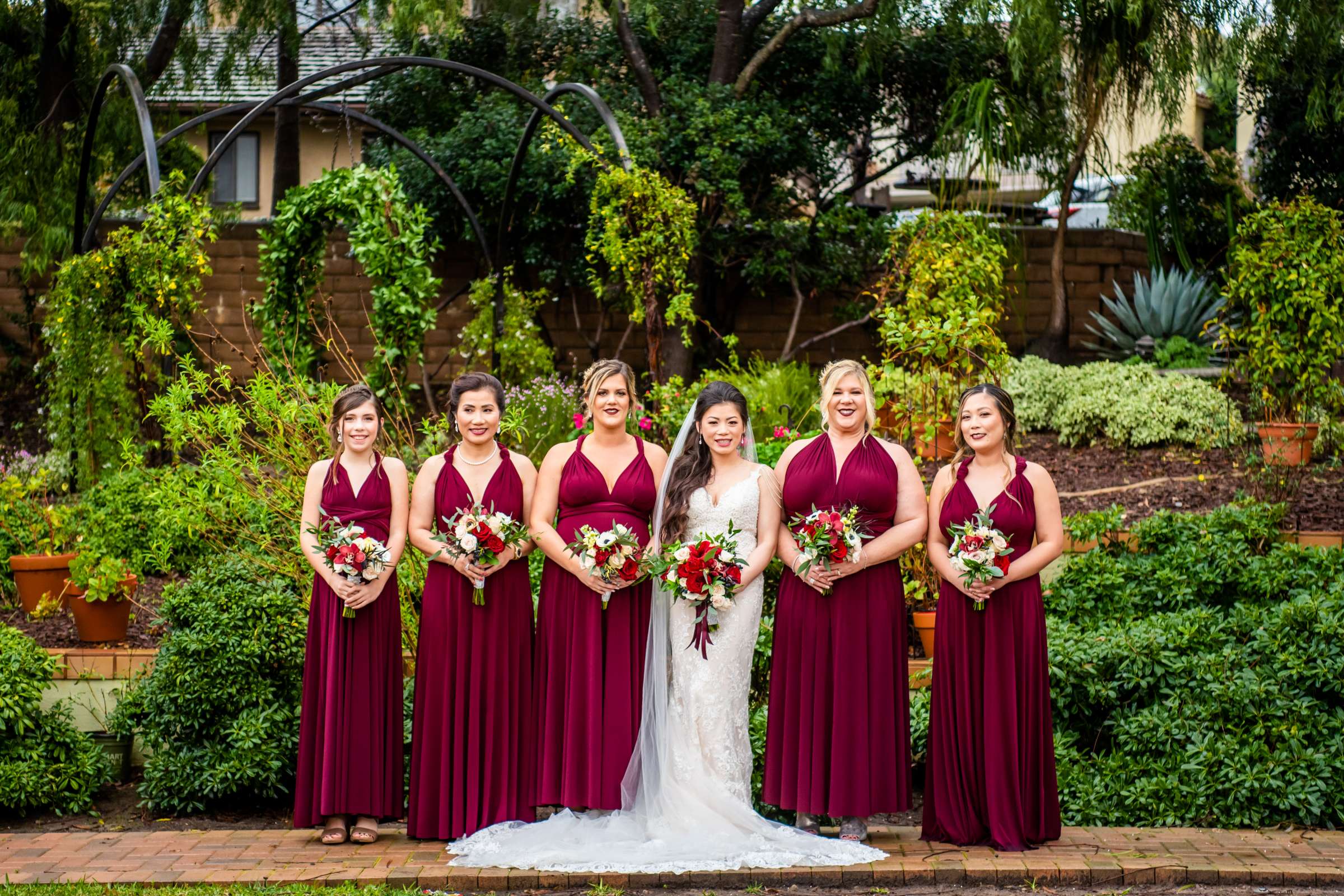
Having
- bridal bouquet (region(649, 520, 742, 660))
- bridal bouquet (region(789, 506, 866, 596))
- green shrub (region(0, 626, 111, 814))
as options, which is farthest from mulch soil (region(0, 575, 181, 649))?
bridal bouquet (region(789, 506, 866, 596))

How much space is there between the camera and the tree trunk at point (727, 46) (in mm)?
14133

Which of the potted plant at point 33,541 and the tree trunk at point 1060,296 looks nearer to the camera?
the potted plant at point 33,541

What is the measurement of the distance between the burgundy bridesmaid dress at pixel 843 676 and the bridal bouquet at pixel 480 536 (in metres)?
1.12

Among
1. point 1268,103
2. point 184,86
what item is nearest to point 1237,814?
point 1268,103

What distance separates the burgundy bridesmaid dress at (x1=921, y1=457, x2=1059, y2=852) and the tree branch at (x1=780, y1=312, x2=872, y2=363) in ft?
28.4

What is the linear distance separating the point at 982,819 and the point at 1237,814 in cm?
121

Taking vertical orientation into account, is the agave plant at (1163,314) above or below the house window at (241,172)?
below

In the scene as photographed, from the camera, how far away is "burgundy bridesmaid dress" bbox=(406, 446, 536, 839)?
5172 millimetres

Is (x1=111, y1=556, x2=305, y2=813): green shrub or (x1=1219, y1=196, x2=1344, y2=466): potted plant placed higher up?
(x1=1219, y1=196, x2=1344, y2=466): potted plant

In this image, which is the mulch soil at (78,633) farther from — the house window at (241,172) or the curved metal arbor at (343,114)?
the house window at (241,172)

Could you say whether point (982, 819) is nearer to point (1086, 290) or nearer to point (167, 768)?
point (167, 768)

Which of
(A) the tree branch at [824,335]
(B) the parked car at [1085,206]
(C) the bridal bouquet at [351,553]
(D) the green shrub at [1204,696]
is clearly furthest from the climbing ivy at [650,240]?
(B) the parked car at [1085,206]

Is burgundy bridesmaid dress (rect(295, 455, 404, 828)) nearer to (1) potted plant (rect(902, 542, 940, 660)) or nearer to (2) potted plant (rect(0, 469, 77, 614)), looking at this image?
(1) potted plant (rect(902, 542, 940, 660))

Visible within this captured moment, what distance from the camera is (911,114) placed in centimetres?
1556
